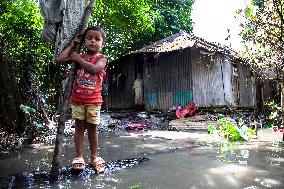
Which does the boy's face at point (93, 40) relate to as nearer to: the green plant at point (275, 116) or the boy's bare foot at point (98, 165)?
the boy's bare foot at point (98, 165)

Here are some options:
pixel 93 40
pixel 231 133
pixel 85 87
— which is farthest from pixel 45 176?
pixel 231 133

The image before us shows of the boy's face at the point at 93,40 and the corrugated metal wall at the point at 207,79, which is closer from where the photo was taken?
the boy's face at the point at 93,40

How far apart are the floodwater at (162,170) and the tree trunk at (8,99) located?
1278mm

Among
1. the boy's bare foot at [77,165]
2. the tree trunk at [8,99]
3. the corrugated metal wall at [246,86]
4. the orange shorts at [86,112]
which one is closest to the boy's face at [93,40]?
the orange shorts at [86,112]

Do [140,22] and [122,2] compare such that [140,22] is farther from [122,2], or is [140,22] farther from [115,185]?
[115,185]

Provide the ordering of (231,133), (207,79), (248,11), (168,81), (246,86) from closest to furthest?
(248,11) → (231,133) → (207,79) → (168,81) → (246,86)

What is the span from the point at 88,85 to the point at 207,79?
1152cm

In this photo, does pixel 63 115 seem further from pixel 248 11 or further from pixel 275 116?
pixel 275 116

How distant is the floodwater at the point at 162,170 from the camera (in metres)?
2.41

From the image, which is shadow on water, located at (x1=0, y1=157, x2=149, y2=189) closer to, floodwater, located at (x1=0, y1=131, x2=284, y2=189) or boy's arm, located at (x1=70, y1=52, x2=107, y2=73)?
floodwater, located at (x1=0, y1=131, x2=284, y2=189)

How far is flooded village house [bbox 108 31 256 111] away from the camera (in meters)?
13.6

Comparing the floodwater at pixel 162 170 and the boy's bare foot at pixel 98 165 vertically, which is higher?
the boy's bare foot at pixel 98 165

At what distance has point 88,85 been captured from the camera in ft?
10.0

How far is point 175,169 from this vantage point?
9.66 feet
